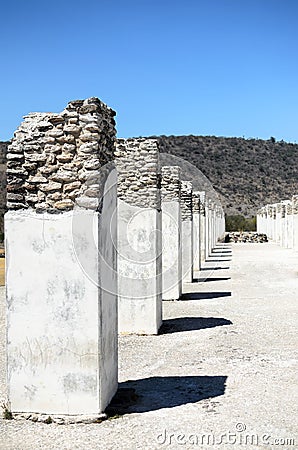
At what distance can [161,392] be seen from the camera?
700 centimetres

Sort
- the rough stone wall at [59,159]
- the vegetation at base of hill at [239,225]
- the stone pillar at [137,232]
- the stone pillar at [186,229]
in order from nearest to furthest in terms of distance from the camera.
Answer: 1. the rough stone wall at [59,159]
2. the stone pillar at [137,232]
3. the stone pillar at [186,229]
4. the vegetation at base of hill at [239,225]

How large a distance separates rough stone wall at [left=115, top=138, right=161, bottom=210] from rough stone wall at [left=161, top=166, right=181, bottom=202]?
3.41m

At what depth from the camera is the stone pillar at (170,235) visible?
14211 mm

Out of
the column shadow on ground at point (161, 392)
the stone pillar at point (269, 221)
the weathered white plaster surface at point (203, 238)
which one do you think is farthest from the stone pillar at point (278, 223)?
the column shadow on ground at point (161, 392)

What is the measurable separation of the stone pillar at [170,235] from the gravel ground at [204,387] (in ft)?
2.16

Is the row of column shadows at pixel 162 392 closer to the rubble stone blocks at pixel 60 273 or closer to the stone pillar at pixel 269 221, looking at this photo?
the rubble stone blocks at pixel 60 273

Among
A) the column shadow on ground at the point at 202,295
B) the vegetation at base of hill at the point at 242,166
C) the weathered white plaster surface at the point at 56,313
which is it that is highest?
the vegetation at base of hill at the point at 242,166

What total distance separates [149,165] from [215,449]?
240 inches

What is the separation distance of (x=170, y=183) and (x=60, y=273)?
8.56m

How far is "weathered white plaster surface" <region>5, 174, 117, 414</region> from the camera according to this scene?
595 cm

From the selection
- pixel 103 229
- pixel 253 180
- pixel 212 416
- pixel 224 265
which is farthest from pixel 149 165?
pixel 253 180

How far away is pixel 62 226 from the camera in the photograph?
6.06 m

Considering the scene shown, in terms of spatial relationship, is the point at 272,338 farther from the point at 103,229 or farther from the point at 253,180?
the point at 253,180

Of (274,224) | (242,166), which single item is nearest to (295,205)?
(274,224)
